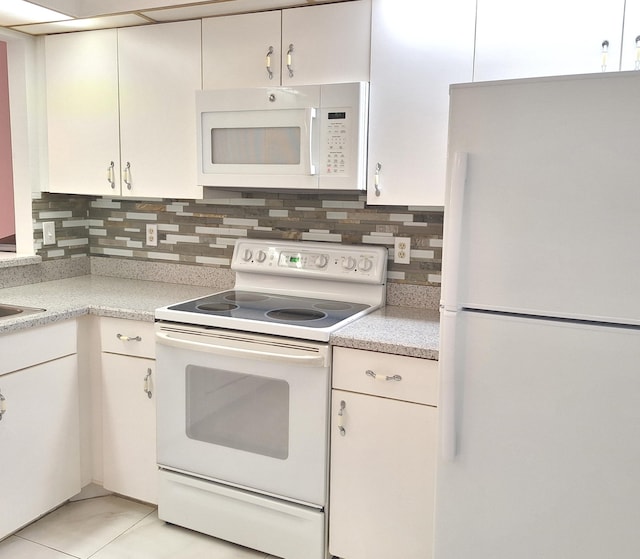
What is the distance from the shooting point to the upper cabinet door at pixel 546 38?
1.93m

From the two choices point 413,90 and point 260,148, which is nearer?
point 413,90

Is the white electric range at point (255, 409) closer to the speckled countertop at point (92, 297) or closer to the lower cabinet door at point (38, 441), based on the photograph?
the speckled countertop at point (92, 297)

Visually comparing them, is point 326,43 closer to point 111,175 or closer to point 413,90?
point 413,90

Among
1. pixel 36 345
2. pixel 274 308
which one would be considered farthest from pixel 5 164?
pixel 274 308

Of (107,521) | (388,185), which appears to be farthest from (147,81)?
(107,521)

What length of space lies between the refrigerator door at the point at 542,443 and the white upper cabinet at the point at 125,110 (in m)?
1.49

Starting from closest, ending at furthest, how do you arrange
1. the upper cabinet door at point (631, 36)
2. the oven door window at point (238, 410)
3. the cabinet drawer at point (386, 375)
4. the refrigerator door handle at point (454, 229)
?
the refrigerator door handle at point (454, 229), the upper cabinet door at point (631, 36), the cabinet drawer at point (386, 375), the oven door window at point (238, 410)

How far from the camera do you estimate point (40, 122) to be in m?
2.98

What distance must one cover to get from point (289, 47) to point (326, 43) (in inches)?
6.0

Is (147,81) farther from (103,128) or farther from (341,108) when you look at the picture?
(341,108)

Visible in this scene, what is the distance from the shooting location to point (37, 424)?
2410mm

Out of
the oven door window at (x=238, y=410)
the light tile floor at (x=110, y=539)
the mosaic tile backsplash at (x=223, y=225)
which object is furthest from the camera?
the mosaic tile backsplash at (x=223, y=225)

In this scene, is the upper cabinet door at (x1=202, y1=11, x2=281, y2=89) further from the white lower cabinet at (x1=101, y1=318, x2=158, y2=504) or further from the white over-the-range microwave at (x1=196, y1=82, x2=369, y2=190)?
the white lower cabinet at (x1=101, y1=318, x2=158, y2=504)

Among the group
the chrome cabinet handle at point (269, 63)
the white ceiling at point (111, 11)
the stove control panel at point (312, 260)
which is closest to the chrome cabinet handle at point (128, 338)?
the stove control panel at point (312, 260)
